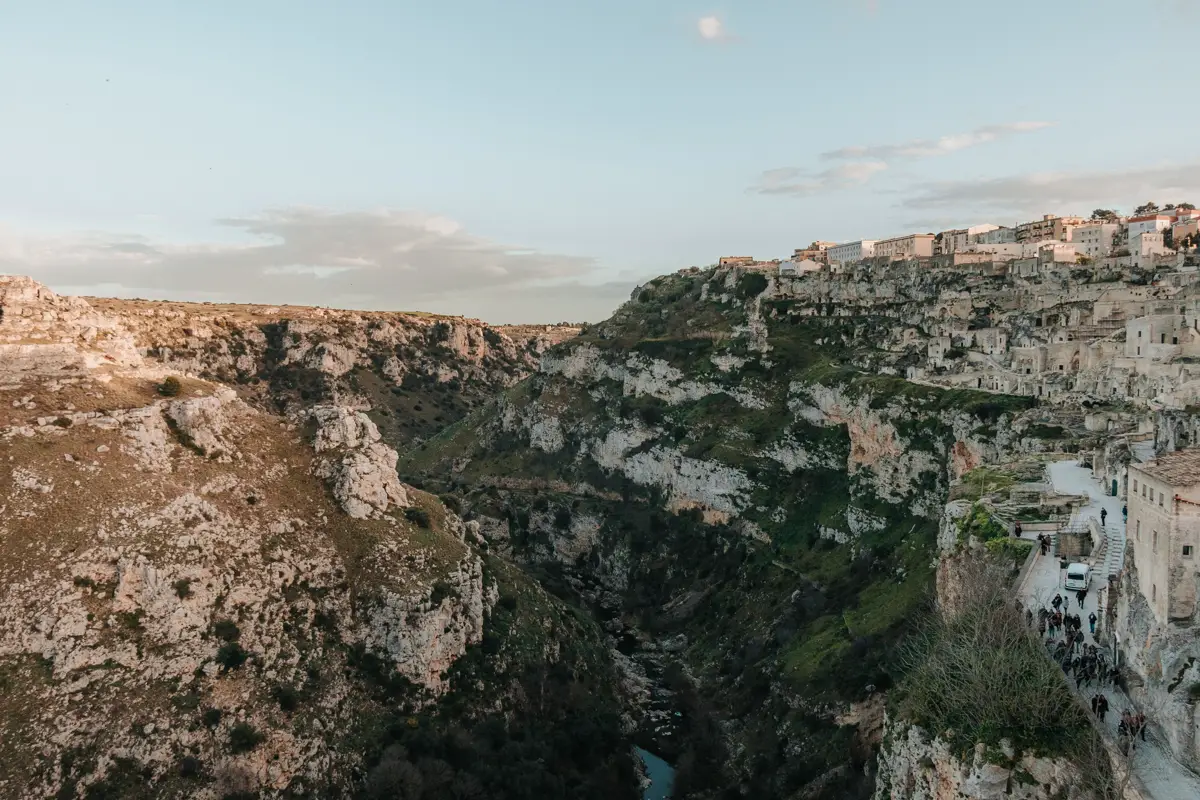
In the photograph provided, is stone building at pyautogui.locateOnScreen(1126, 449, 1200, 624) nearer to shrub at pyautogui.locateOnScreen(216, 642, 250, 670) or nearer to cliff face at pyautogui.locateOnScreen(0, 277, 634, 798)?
cliff face at pyautogui.locateOnScreen(0, 277, 634, 798)

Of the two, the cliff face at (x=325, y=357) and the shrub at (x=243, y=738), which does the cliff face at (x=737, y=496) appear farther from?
the shrub at (x=243, y=738)

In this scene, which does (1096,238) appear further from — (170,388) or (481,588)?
(170,388)

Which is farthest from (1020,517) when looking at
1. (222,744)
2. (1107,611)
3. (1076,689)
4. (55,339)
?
(55,339)

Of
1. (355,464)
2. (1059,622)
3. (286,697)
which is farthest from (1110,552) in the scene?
(355,464)

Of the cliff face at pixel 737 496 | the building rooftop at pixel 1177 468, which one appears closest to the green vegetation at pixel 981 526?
the building rooftop at pixel 1177 468

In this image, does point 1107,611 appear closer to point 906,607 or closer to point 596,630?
point 906,607

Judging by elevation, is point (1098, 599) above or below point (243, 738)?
above

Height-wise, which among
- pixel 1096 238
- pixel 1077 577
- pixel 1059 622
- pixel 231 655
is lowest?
pixel 231 655
